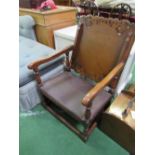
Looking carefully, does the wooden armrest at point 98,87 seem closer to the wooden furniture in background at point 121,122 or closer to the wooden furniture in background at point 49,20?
the wooden furniture in background at point 121,122

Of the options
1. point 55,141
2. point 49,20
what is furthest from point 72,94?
point 49,20

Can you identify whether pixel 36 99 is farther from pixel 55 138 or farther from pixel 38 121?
pixel 55 138

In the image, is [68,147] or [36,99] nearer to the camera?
[68,147]

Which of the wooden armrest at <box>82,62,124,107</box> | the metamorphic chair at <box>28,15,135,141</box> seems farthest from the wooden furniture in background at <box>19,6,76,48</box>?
the wooden armrest at <box>82,62,124,107</box>

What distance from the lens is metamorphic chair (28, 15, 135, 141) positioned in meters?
1.22

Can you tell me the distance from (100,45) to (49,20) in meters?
1.22

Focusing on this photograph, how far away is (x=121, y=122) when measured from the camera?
48.3 inches

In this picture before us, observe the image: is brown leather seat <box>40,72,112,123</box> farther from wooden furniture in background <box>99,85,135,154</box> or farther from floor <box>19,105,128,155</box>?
floor <box>19,105,128,155</box>

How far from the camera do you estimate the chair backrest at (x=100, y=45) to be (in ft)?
4.04

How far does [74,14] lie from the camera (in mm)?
2570

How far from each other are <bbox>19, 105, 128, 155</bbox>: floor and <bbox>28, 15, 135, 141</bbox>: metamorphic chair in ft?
0.25
